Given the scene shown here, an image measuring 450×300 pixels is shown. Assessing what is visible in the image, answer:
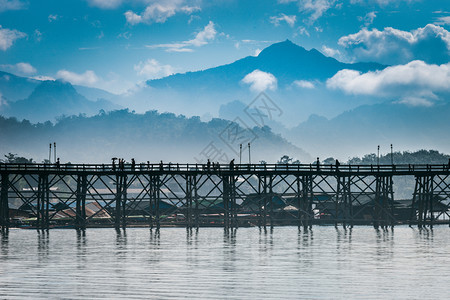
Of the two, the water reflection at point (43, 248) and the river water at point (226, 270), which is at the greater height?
the water reflection at point (43, 248)

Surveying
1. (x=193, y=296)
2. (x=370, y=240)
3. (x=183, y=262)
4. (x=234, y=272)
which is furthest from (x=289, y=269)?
(x=370, y=240)

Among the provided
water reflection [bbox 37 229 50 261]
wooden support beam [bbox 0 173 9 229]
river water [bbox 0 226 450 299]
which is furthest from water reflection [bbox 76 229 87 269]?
wooden support beam [bbox 0 173 9 229]

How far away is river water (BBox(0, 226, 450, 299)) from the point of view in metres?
29.2

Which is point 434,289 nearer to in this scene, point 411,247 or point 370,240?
point 411,247

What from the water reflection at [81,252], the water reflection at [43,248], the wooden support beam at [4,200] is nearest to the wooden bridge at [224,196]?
the wooden support beam at [4,200]

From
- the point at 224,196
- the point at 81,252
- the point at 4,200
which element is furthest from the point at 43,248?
the point at 224,196

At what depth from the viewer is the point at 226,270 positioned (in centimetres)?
3741

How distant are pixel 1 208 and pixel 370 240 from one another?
37507mm

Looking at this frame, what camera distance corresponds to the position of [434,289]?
29.8 metres

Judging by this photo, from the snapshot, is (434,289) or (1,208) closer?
(434,289)

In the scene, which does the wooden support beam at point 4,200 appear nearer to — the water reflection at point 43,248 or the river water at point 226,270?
the water reflection at point 43,248

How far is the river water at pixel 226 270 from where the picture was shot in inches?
1149

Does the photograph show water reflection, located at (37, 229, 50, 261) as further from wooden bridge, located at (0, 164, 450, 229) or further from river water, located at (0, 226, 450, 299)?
wooden bridge, located at (0, 164, 450, 229)

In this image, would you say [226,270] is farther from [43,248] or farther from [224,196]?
[224,196]
